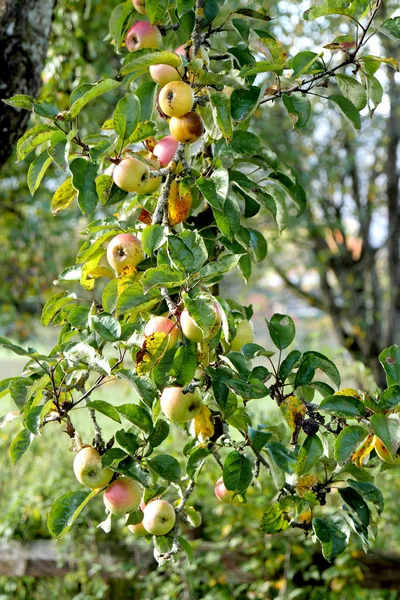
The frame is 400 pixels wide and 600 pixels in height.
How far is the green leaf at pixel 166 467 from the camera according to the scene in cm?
79

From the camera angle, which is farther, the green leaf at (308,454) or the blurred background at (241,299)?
the blurred background at (241,299)

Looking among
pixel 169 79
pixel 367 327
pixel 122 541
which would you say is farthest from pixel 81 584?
pixel 367 327

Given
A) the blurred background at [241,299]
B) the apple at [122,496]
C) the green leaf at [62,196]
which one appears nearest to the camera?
the apple at [122,496]

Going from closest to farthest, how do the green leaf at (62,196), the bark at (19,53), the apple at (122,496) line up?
1. the apple at (122,496)
2. the green leaf at (62,196)
3. the bark at (19,53)

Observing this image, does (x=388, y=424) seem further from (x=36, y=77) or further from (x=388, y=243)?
(x=388, y=243)

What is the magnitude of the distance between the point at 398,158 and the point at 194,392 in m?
4.15

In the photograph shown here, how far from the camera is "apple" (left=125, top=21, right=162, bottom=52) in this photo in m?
0.91

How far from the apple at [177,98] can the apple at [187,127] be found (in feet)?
0.04

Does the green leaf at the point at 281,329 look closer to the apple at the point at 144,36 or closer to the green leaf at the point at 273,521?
the green leaf at the point at 273,521

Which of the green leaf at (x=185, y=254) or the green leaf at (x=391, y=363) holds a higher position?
the green leaf at (x=185, y=254)

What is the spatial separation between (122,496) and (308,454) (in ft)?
0.79

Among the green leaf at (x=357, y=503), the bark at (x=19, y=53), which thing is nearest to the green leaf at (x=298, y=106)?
the green leaf at (x=357, y=503)

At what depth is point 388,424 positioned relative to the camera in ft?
2.28

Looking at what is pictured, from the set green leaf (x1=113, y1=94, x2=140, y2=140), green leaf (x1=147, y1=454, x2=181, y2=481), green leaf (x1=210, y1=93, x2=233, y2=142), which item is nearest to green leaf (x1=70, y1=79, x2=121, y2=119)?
green leaf (x1=113, y1=94, x2=140, y2=140)
